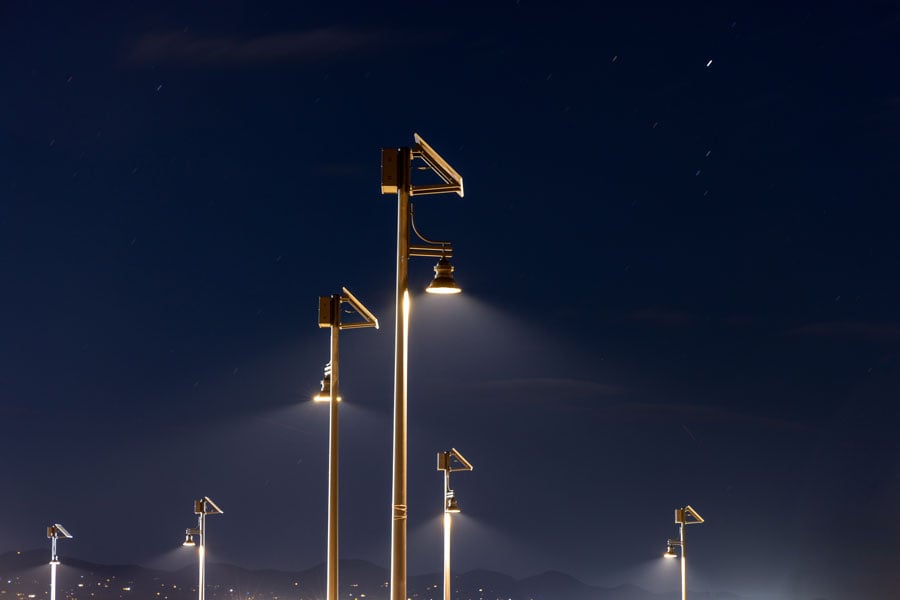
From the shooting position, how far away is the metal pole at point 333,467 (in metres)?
15.5

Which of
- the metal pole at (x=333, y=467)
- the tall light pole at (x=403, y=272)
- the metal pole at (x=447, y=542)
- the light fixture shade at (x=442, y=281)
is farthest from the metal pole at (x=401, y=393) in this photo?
the metal pole at (x=447, y=542)

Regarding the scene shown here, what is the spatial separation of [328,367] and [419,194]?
20.6 ft

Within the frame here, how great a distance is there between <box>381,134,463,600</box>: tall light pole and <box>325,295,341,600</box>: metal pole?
4.76 meters

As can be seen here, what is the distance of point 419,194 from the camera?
11.2 metres

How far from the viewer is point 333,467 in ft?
53.1

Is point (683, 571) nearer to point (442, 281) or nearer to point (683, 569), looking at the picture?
point (683, 569)

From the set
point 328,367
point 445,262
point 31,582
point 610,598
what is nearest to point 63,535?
point 328,367

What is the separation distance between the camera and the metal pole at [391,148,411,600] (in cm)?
1038

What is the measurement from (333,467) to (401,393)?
598 centimetres

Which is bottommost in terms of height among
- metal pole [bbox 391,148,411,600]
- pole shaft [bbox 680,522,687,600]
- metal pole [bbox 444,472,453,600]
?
pole shaft [bbox 680,522,687,600]

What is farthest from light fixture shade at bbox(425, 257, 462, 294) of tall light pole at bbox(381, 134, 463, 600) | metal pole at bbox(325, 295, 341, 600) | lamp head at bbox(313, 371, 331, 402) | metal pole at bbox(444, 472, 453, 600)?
metal pole at bbox(444, 472, 453, 600)

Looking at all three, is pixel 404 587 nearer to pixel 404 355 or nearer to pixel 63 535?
pixel 404 355

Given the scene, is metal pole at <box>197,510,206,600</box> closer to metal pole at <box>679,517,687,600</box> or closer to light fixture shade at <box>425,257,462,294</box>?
metal pole at <box>679,517,687,600</box>

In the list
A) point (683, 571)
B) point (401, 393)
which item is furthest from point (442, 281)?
point (683, 571)
